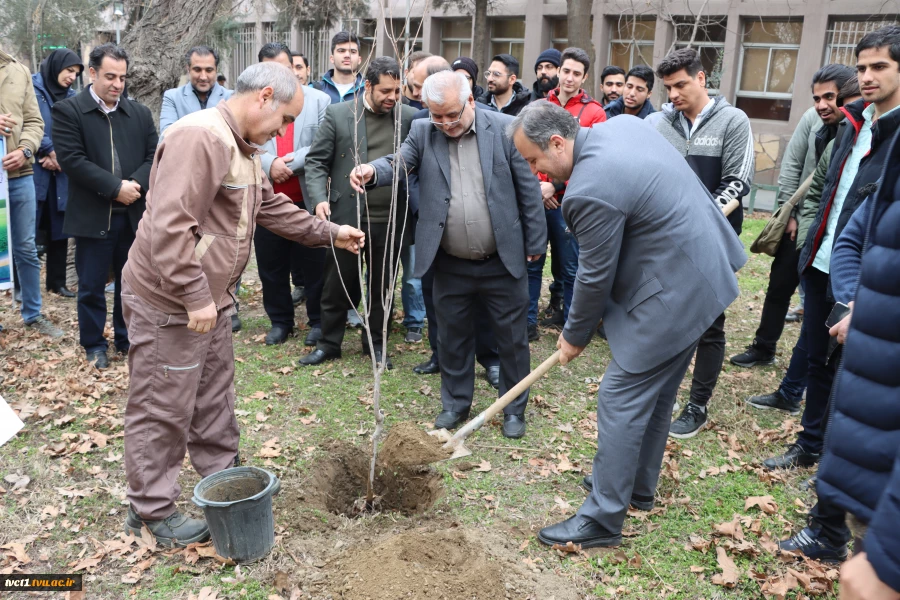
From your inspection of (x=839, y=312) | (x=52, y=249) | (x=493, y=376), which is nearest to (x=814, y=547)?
(x=839, y=312)

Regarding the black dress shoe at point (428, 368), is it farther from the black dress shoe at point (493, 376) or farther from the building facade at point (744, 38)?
the building facade at point (744, 38)

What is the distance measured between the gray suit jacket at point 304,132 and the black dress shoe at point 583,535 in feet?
11.7

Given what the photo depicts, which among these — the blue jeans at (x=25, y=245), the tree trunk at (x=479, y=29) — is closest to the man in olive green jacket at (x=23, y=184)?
the blue jeans at (x=25, y=245)

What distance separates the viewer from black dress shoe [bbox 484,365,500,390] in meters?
5.55

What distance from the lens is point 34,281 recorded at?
21.1 feet

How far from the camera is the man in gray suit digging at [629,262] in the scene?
3.18m

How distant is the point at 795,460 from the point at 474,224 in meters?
2.47

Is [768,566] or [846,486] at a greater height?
[846,486]

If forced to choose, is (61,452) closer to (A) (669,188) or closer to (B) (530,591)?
(B) (530,591)

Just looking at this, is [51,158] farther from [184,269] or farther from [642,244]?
[642,244]

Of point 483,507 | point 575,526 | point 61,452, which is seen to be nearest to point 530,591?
point 575,526

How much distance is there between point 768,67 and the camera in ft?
55.8

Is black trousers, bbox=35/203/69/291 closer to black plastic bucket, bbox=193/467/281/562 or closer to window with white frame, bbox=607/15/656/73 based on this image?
black plastic bucket, bbox=193/467/281/562

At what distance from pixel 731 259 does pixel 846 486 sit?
2.01 meters
